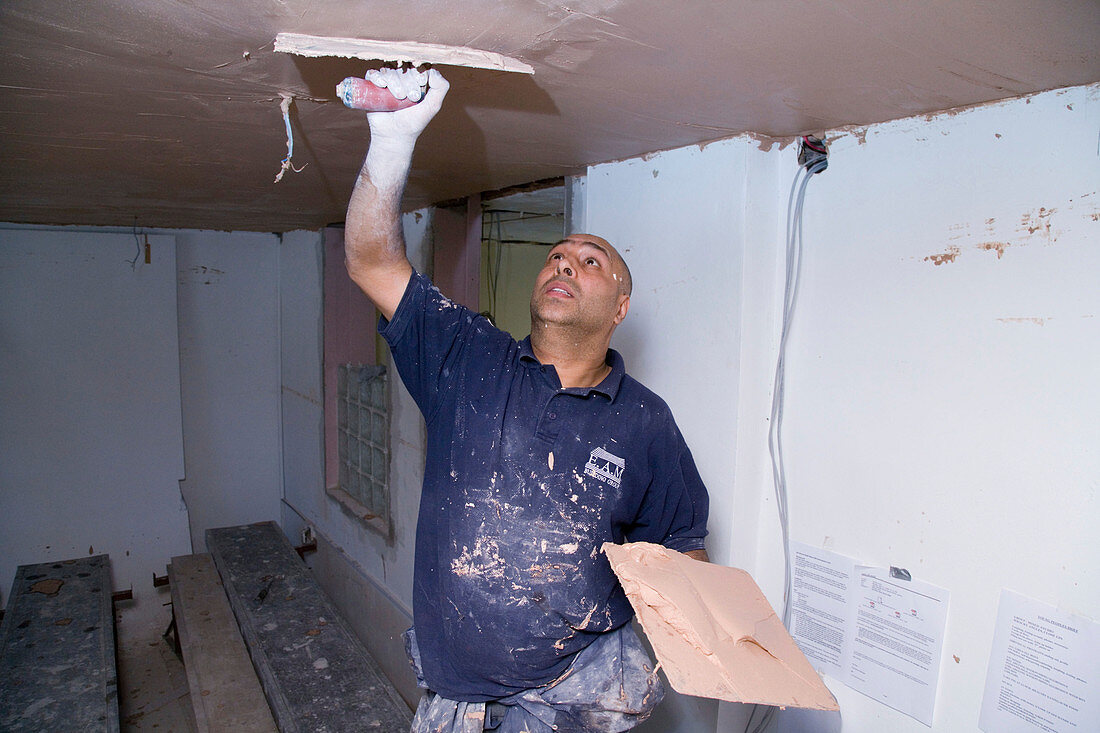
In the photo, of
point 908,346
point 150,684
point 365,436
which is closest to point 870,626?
point 908,346

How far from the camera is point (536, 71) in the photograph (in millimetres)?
1021

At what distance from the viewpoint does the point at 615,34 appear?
0.86 metres

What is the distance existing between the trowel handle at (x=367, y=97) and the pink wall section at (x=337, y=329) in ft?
8.99

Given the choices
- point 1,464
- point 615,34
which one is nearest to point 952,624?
point 615,34

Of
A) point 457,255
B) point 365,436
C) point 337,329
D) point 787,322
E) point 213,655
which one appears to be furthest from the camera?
point 337,329

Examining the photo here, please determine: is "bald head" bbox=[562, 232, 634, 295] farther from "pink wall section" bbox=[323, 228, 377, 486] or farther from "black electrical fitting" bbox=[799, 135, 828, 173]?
"pink wall section" bbox=[323, 228, 377, 486]

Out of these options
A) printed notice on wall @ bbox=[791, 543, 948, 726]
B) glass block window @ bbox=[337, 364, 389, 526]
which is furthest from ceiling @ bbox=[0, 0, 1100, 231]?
glass block window @ bbox=[337, 364, 389, 526]

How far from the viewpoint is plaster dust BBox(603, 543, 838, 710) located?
3.19 ft

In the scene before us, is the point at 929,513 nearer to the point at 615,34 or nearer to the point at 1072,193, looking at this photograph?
the point at 1072,193

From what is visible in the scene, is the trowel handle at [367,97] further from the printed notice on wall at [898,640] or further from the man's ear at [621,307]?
the printed notice on wall at [898,640]

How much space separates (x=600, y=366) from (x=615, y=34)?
2.53ft

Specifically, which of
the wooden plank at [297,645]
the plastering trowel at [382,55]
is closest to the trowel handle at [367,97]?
the plastering trowel at [382,55]

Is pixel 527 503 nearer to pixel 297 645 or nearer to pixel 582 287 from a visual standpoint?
pixel 582 287

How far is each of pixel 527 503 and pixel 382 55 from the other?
833 millimetres
